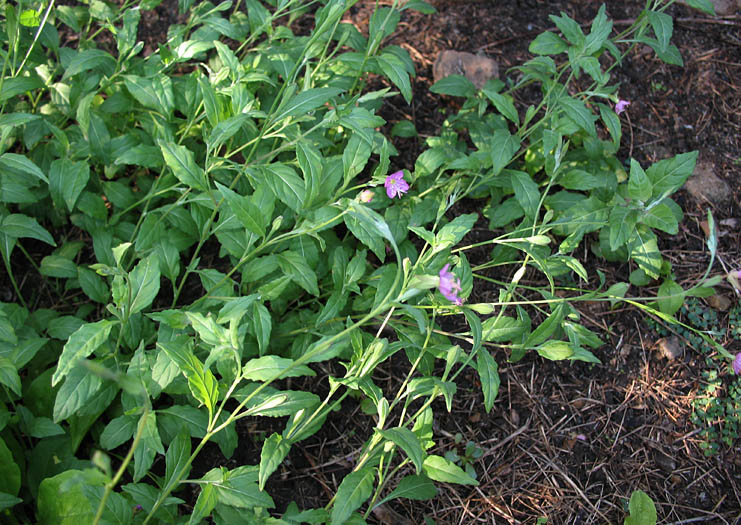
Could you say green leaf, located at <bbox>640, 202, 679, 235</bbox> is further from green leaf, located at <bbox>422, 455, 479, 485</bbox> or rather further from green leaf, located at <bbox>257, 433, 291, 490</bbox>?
green leaf, located at <bbox>257, 433, 291, 490</bbox>

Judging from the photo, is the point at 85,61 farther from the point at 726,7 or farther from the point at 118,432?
the point at 726,7

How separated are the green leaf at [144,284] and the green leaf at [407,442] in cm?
90

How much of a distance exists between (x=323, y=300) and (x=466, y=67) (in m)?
1.59

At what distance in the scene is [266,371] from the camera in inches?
71.7

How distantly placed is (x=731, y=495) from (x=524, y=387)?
0.93 meters

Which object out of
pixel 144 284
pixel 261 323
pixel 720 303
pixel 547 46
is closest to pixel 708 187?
pixel 720 303

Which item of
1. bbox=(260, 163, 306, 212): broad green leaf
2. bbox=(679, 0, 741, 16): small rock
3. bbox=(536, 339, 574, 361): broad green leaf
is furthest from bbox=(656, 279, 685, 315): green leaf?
bbox=(679, 0, 741, 16): small rock

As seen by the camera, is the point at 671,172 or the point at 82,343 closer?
the point at 82,343

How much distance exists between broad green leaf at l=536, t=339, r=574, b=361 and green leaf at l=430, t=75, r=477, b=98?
4.60ft

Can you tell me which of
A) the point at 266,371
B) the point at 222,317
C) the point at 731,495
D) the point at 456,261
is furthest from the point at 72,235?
the point at 731,495

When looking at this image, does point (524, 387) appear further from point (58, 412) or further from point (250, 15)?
point (250, 15)

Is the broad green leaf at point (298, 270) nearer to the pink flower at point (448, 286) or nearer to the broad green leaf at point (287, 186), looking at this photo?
the broad green leaf at point (287, 186)

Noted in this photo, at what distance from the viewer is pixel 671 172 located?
2535mm

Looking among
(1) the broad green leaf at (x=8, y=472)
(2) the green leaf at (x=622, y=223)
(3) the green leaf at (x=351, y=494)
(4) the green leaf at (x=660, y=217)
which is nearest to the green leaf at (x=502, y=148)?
(2) the green leaf at (x=622, y=223)
